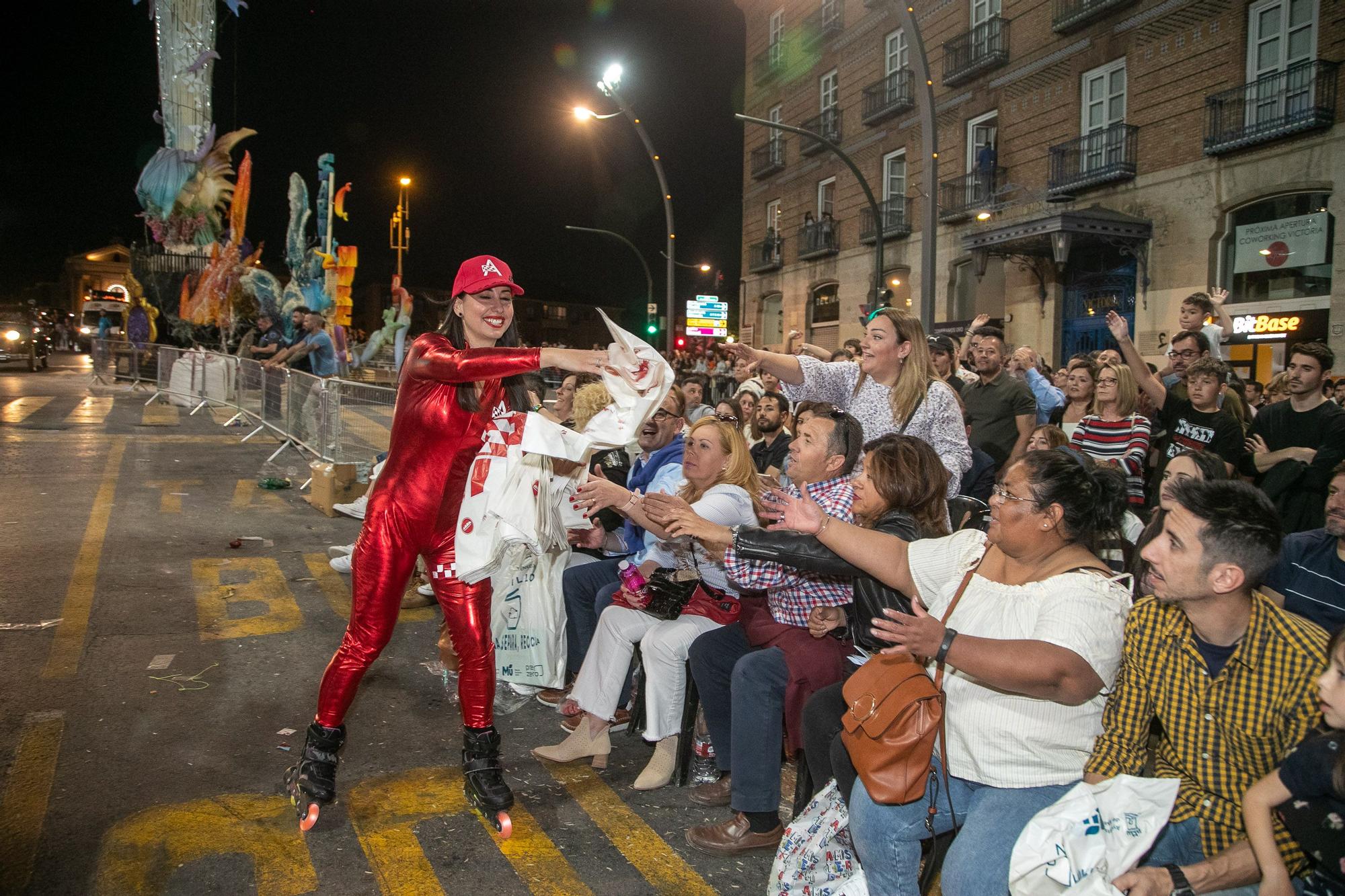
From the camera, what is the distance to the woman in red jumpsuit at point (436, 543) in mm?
3695

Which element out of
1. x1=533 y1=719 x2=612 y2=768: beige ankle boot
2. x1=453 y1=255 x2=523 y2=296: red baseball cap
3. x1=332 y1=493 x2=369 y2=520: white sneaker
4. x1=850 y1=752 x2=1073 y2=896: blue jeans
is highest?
x1=453 y1=255 x2=523 y2=296: red baseball cap

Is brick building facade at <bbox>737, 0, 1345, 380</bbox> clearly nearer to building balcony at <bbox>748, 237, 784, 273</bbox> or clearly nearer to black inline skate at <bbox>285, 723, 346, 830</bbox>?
building balcony at <bbox>748, 237, 784, 273</bbox>

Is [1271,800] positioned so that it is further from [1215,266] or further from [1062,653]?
[1215,266]

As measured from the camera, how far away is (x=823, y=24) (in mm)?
26984

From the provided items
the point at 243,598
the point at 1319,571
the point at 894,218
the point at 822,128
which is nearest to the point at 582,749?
the point at 1319,571

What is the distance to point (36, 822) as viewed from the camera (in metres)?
3.46

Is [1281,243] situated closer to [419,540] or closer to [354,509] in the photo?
[354,509]

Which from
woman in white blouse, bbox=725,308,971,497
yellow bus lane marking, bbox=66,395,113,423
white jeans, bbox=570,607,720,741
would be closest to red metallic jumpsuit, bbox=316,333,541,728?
white jeans, bbox=570,607,720,741

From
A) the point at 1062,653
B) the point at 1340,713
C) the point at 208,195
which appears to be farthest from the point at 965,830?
the point at 208,195

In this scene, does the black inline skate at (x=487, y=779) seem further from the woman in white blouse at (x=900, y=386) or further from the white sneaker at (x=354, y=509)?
the white sneaker at (x=354, y=509)

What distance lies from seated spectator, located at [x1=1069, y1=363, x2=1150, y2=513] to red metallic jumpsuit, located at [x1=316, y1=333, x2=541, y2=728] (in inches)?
155

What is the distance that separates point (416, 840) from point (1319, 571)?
348 centimetres

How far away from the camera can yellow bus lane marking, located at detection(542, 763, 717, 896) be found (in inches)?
130

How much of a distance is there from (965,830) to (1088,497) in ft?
3.37
